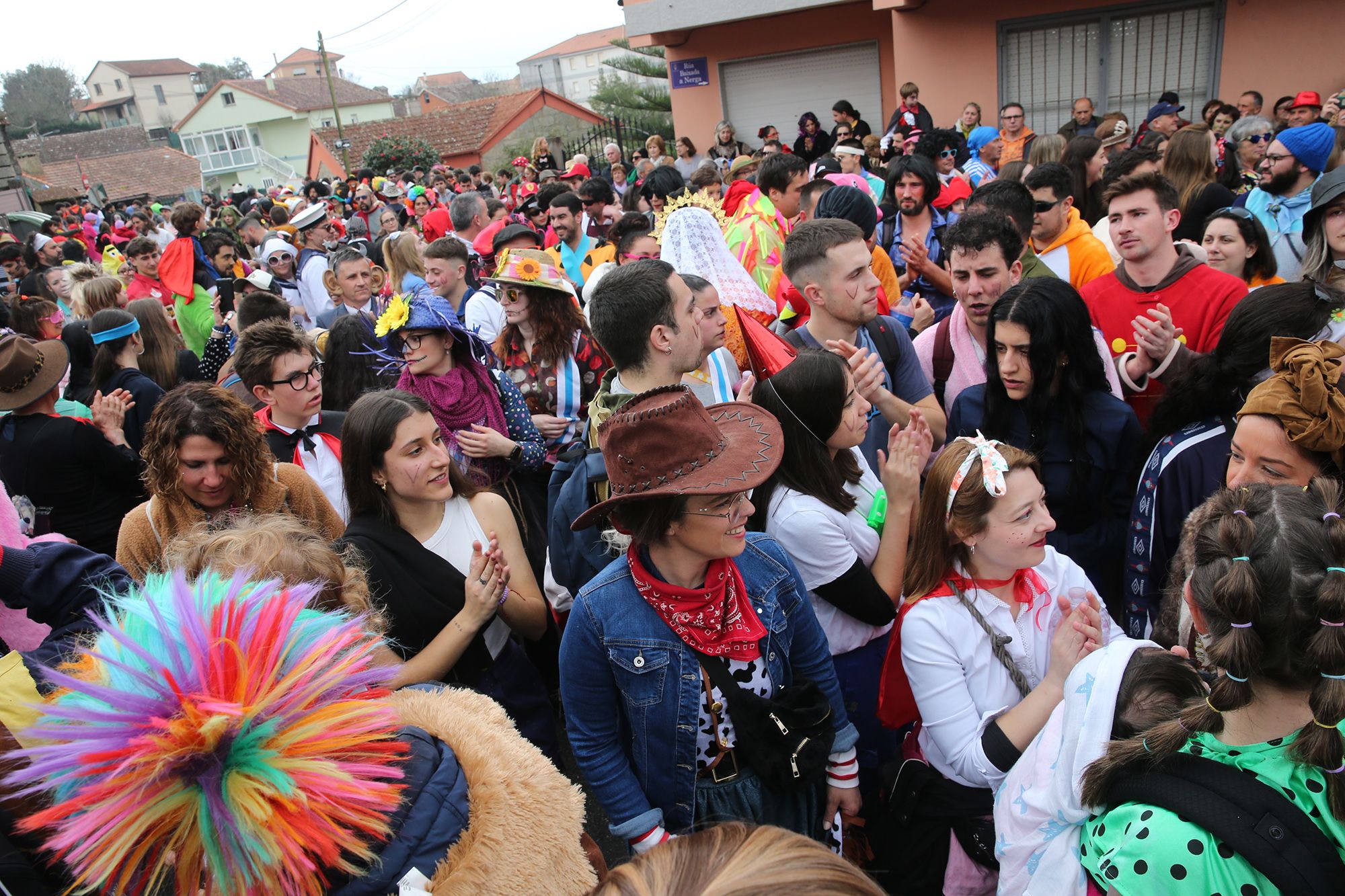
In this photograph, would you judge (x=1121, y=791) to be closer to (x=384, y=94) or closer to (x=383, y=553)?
(x=383, y=553)

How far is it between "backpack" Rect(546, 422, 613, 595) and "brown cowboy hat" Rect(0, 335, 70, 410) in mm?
2811

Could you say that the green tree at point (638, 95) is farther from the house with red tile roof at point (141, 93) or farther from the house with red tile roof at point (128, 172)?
the house with red tile roof at point (141, 93)

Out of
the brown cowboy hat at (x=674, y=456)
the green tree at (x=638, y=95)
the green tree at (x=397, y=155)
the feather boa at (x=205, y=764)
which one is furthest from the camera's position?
the green tree at (x=397, y=155)

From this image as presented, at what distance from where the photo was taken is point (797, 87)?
1666cm

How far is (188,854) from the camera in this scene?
1297 mm

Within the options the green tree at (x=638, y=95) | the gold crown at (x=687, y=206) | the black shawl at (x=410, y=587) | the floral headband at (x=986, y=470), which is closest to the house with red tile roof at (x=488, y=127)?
the green tree at (x=638, y=95)

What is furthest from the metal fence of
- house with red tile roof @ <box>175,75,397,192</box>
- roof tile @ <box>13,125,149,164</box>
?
roof tile @ <box>13,125,149,164</box>

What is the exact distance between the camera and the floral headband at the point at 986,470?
2213mm

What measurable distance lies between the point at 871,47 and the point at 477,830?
17.1m

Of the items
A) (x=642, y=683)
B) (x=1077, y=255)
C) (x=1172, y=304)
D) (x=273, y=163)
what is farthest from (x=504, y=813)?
(x=273, y=163)

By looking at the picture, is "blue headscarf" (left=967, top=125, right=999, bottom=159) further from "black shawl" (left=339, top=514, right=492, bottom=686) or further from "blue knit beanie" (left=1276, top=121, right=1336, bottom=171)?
"black shawl" (left=339, top=514, right=492, bottom=686)

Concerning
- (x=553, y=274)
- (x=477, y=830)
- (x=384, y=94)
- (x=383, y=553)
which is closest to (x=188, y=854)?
(x=477, y=830)

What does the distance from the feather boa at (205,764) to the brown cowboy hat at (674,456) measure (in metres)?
0.82

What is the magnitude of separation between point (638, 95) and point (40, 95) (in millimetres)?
97223
